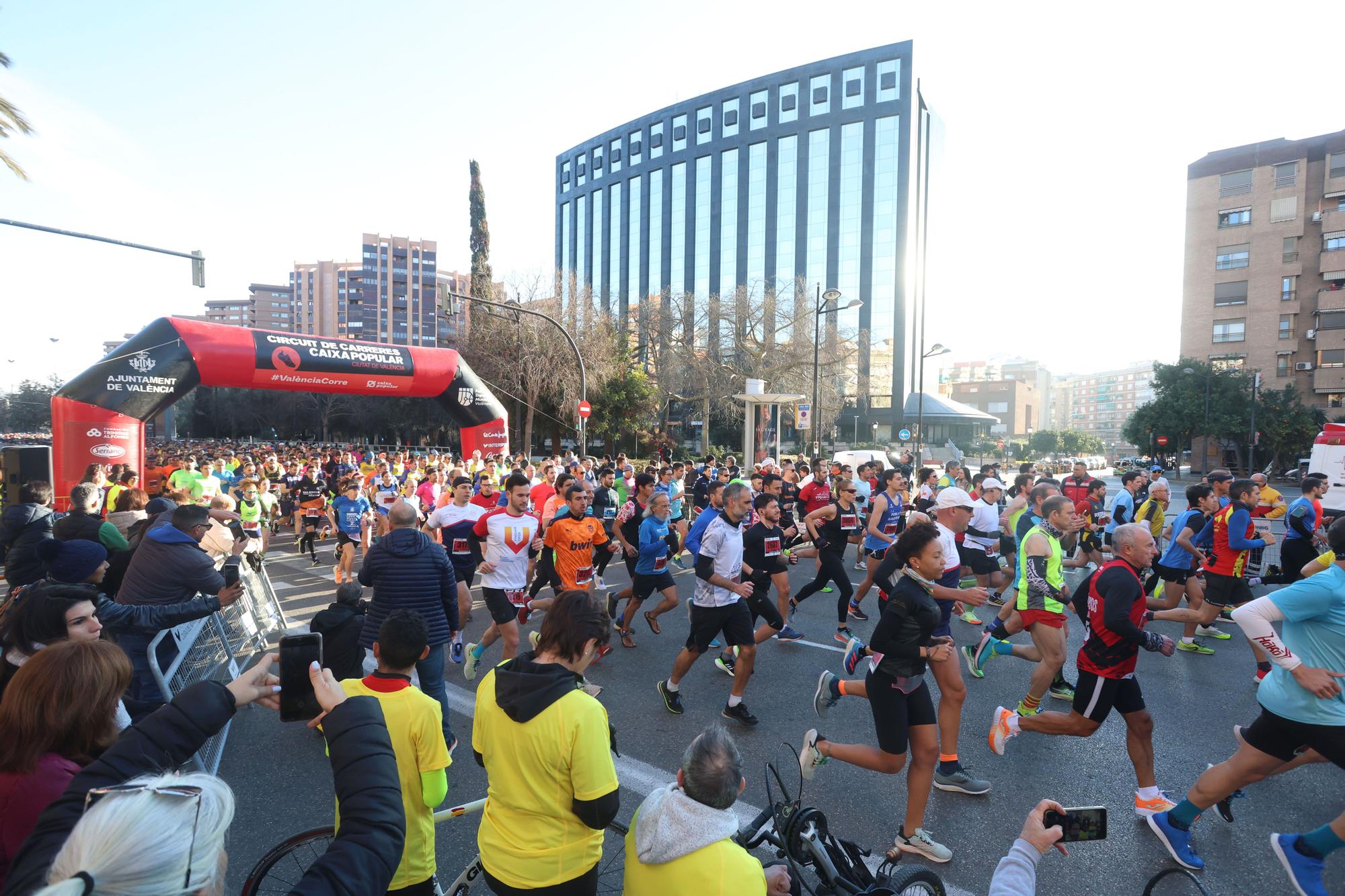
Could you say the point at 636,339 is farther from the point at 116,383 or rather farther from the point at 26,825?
the point at 26,825

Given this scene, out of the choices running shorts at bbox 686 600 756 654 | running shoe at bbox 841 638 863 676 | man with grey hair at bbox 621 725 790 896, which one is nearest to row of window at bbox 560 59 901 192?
running shorts at bbox 686 600 756 654

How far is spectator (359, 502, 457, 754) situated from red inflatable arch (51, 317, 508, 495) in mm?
12606

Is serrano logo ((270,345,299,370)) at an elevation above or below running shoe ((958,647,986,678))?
above

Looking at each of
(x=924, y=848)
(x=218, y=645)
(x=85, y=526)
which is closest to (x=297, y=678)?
(x=924, y=848)

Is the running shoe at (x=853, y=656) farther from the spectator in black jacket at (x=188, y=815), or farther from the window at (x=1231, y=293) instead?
the window at (x=1231, y=293)

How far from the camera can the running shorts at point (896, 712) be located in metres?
3.55

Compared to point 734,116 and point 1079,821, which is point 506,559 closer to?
point 1079,821

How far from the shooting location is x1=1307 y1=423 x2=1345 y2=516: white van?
14.2 meters

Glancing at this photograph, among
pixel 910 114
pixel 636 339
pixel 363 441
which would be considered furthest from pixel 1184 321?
pixel 363 441

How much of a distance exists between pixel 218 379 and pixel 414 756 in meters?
16.0

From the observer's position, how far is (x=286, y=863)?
275cm

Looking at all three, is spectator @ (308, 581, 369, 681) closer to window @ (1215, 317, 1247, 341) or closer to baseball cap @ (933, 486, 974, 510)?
baseball cap @ (933, 486, 974, 510)

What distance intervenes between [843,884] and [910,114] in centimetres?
5794

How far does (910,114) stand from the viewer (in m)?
50.6
